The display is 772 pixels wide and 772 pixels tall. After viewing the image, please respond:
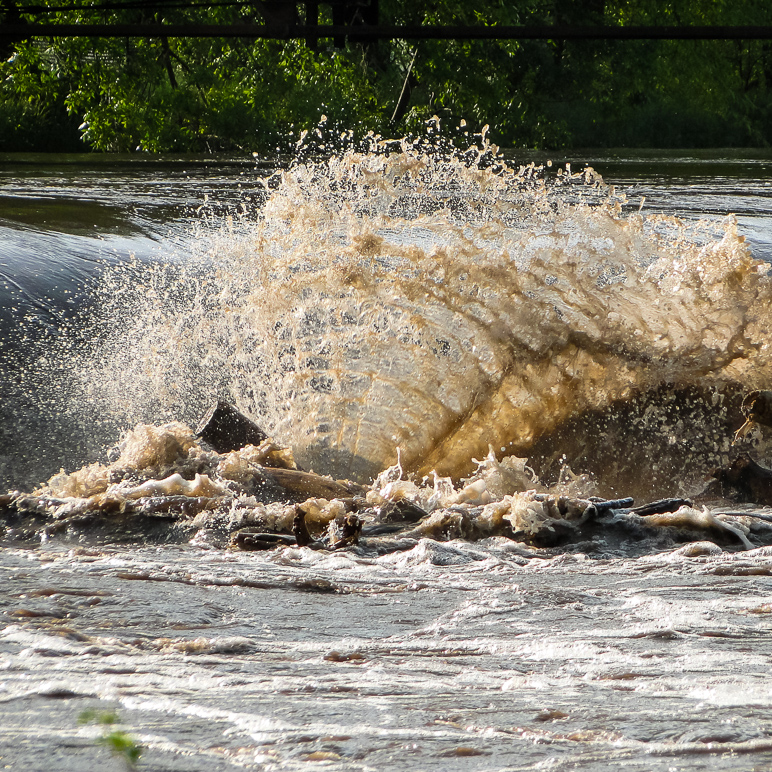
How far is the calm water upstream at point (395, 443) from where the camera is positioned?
222cm

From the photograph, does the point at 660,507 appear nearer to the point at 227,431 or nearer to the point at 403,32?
the point at 227,431

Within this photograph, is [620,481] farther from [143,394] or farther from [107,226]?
[107,226]

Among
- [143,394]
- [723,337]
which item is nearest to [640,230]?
[723,337]

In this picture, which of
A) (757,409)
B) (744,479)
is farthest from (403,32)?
(744,479)

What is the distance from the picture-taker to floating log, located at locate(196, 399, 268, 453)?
5.38 meters

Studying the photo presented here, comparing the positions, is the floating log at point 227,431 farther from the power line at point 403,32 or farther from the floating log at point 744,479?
the power line at point 403,32

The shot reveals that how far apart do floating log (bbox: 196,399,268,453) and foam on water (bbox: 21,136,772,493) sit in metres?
0.62

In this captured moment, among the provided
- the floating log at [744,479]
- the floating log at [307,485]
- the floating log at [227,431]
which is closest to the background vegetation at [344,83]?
the floating log at [227,431]

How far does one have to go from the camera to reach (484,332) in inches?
240

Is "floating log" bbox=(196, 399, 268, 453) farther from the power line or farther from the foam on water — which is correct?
the power line

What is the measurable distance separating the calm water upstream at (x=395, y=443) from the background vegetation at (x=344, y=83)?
8317 mm

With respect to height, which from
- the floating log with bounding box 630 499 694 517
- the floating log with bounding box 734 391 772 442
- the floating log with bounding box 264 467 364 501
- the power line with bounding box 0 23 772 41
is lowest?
the floating log with bounding box 630 499 694 517

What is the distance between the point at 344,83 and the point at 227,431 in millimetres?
15712

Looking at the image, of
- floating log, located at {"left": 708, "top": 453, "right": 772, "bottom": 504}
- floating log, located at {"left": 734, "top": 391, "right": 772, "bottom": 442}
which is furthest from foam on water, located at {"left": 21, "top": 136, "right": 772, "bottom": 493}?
floating log, located at {"left": 708, "top": 453, "right": 772, "bottom": 504}
